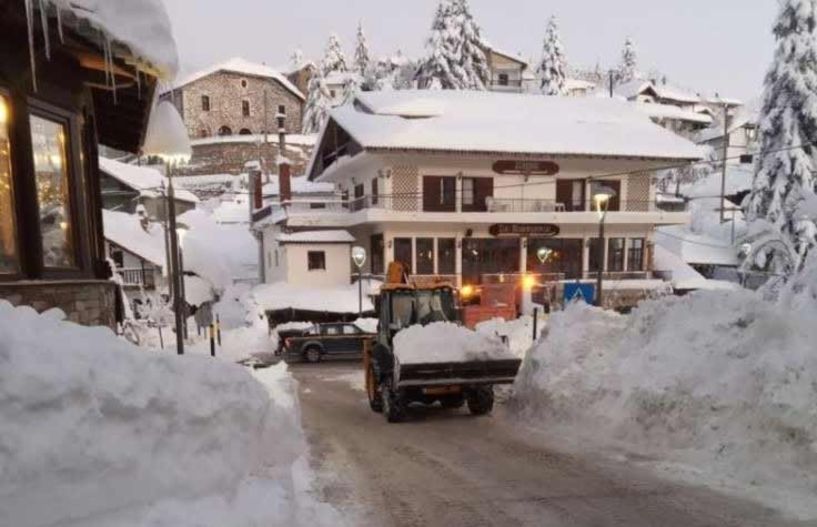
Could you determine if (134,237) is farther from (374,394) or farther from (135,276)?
(374,394)

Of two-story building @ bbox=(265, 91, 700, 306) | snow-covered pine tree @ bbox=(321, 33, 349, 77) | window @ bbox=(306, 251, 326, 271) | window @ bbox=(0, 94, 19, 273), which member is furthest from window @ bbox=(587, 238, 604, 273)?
snow-covered pine tree @ bbox=(321, 33, 349, 77)

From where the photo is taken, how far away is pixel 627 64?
8894 centimetres

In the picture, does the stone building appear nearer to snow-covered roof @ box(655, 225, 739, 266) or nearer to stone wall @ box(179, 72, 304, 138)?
stone wall @ box(179, 72, 304, 138)

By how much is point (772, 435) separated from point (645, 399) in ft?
5.74

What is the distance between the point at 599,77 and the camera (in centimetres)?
10331

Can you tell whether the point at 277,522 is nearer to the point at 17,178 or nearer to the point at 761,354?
the point at 17,178

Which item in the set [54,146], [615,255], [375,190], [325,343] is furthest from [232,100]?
[54,146]

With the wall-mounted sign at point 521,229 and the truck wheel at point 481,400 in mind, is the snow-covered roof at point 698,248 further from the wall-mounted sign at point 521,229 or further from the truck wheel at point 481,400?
the truck wheel at point 481,400

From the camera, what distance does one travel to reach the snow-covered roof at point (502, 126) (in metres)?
30.7

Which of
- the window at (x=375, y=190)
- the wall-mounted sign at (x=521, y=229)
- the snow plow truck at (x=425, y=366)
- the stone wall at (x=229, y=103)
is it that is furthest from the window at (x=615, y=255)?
the stone wall at (x=229, y=103)

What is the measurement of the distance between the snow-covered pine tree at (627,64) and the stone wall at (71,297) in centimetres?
9015

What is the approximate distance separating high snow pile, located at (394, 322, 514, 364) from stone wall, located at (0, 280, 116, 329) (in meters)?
4.67

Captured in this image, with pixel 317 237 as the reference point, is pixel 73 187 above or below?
above

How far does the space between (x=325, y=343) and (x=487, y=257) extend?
12720 mm
